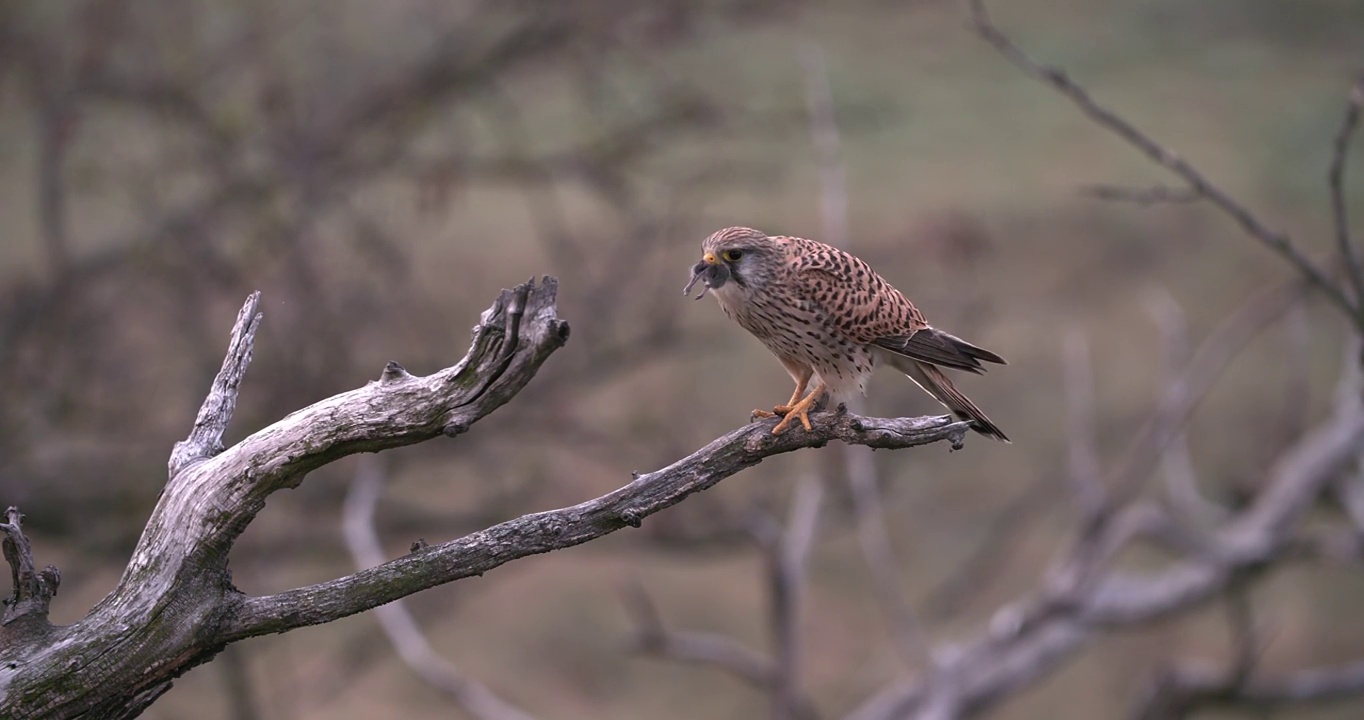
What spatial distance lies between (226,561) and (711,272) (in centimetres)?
119

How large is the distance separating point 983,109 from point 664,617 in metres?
4.60

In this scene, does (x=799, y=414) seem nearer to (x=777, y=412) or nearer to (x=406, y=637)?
(x=777, y=412)

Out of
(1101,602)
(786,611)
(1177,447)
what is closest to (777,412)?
(786,611)

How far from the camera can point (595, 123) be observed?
23.2 ft

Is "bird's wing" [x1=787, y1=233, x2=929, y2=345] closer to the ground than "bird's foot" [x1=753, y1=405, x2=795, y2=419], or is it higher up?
higher up

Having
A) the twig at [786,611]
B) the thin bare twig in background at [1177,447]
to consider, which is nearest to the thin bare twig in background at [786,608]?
the twig at [786,611]

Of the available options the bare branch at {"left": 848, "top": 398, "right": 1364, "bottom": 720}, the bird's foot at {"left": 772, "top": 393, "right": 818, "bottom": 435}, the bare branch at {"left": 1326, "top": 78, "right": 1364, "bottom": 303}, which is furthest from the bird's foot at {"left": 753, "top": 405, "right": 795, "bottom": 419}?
the bare branch at {"left": 848, "top": 398, "right": 1364, "bottom": 720}

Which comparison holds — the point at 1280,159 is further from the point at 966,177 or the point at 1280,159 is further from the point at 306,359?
the point at 306,359

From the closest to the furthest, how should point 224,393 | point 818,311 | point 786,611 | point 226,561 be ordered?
point 226,561 → point 224,393 → point 818,311 → point 786,611

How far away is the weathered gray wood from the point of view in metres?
1.80

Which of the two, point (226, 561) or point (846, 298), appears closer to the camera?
point (226, 561)

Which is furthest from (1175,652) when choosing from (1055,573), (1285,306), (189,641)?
(189,641)

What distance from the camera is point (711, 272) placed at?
267 centimetres

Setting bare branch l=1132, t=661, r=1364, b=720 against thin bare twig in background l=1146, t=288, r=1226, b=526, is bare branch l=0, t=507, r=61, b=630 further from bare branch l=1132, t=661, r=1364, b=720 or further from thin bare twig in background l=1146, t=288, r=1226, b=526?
bare branch l=1132, t=661, r=1364, b=720
